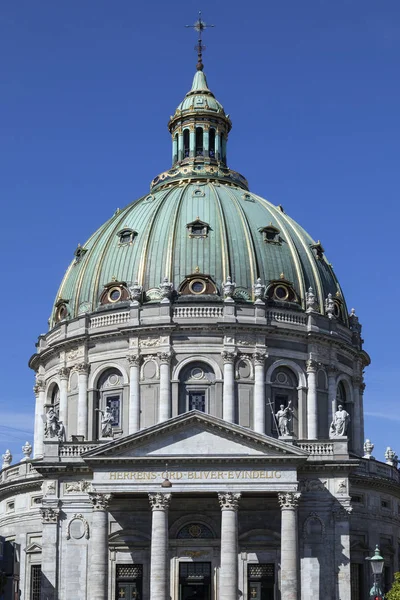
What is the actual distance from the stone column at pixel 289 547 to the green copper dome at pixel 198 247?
17.5 meters

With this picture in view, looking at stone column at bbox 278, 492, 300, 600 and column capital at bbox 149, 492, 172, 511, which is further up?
column capital at bbox 149, 492, 172, 511

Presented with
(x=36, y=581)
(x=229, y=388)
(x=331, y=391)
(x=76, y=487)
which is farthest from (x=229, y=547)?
(x=331, y=391)

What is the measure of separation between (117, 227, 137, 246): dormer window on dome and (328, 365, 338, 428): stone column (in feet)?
51.2

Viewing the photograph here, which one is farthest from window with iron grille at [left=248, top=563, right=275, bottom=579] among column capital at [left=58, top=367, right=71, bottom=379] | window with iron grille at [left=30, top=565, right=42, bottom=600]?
column capital at [left=58, top=367, right=71, bottom=379]

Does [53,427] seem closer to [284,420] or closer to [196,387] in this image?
[196,387]

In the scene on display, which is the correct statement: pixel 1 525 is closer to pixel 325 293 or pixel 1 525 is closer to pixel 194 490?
pixel 194 490

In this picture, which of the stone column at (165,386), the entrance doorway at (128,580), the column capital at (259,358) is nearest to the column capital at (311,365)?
the column capital at (259,358)

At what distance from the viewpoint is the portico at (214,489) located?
65500mm

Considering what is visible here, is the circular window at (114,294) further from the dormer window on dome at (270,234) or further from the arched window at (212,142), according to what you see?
the arched window at (212,142)

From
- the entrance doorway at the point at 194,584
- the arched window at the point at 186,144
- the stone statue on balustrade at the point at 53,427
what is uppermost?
the arched window at the point at 186,144

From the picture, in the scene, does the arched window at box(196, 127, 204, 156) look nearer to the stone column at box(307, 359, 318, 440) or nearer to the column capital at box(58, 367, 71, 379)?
the column capital at box(58, 367, 71, 379)

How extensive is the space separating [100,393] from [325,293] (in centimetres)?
1667

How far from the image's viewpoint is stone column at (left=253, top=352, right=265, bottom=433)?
76375 millimetres

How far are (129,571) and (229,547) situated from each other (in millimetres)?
7804
